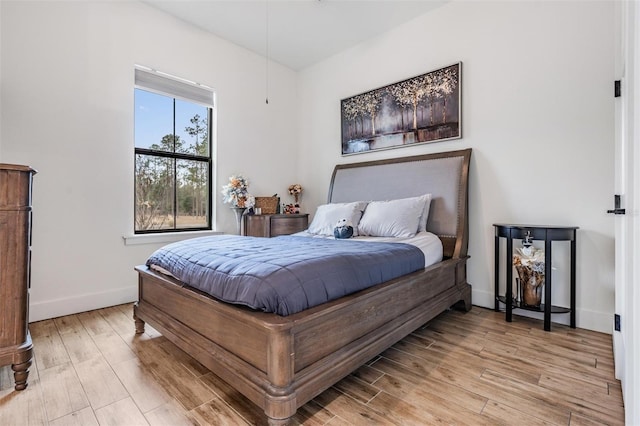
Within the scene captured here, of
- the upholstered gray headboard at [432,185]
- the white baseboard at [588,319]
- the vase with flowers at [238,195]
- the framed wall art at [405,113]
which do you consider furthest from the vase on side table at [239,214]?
the white baseboard at [588,319]

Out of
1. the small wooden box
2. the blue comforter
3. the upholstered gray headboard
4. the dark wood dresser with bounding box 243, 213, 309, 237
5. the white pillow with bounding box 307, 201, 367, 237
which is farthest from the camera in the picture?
the small wooden box

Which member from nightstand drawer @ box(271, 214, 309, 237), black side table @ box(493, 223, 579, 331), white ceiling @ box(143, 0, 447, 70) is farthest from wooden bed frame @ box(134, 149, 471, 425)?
white ceiling @ box(143, 0, 447, 70)

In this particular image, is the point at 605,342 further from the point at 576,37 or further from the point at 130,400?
the point at 130,400

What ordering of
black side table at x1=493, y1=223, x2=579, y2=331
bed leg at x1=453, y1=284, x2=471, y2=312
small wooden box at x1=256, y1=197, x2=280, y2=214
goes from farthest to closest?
small wooden box at x1=256, y1=197, x2=280, y2=214 → bed leg at x1=453, y1=284, x2=471, y2=312 → black side table at x1=493, y1=223, x2=579, y2=331

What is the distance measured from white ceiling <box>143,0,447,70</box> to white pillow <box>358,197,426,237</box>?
81.7 inches

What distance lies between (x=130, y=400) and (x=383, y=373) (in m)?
1.34

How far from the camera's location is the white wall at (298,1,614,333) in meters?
2.41

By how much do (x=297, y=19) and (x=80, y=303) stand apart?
367 centimetres

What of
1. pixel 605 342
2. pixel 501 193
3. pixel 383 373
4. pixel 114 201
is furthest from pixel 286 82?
pixel 605 342

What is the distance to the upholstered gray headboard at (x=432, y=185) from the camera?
9.75 feet

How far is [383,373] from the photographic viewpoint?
180 centimetres

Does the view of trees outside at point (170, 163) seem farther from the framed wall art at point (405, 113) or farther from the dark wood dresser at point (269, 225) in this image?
the framed wall art at point (405, 113)

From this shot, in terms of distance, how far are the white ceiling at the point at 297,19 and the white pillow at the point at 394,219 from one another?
2.08 meters

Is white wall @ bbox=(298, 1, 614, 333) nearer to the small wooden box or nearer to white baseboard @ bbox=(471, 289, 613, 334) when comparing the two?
white baseboard @ bbox=(471, 289, 613, 334)
